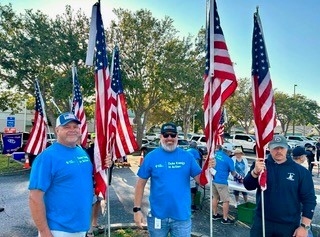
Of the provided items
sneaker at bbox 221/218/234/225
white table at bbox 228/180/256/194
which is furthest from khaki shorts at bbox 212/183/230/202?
sneaker at bbox 221/218/234/225

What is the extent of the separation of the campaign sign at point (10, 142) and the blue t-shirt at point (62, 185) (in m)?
15.5

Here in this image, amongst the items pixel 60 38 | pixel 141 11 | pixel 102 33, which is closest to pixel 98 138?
pixel 102 33

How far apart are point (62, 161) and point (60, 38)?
2048 centimetres

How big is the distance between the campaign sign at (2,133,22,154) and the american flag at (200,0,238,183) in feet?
51.4

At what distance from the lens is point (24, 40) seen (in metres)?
21.0

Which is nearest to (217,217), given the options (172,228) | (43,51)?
(172,228)

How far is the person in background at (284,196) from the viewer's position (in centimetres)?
363

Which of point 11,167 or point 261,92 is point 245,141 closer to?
point 11,167

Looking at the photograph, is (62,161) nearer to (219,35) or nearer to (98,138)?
(98,138)

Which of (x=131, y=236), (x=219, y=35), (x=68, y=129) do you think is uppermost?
(x=219, y=35)

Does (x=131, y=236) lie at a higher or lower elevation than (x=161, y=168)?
lower

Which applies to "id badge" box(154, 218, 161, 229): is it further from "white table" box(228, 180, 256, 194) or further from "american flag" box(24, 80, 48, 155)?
"american flag" box(24, 80, 48, 155)

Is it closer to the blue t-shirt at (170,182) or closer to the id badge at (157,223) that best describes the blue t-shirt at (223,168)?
the blue t-shirt at (170,182)

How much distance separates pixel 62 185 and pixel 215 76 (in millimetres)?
2381
